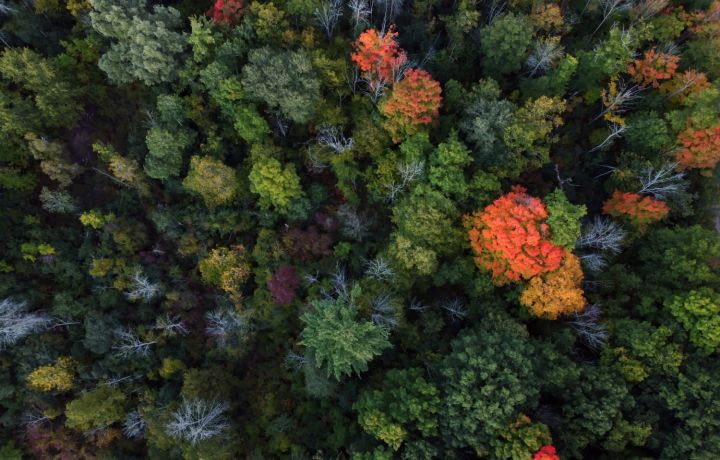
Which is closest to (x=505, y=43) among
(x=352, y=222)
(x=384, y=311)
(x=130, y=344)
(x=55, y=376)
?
(x=352, y=222)

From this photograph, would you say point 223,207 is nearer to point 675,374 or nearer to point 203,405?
point 203,405

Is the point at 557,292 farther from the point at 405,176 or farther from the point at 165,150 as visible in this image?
the point at 165,150

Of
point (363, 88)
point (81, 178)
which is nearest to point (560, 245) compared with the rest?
point (363, 88)

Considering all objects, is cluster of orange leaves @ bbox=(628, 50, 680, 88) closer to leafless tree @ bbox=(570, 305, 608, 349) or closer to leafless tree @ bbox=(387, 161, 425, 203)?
leafless tree @ bbox=(570, 305, 608, 349)

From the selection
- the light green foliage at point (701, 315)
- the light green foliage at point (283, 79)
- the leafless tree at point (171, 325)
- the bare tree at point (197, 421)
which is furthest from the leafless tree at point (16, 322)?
the light green foliage at point (701, 315)

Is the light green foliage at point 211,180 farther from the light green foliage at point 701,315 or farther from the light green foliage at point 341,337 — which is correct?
the light green foliage at point 701,315

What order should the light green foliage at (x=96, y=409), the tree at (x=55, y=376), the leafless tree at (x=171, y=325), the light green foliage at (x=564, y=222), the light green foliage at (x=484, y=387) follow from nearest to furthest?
the light green foliage at (x=484, y=387) < the light green foliage at (x=564, y=222) < the light green foliage at (x=96, y=409) < the tree at (x=55, y=376) < the leafless tree at (x=171, y=325)
